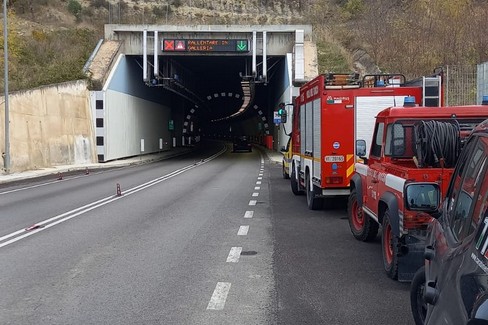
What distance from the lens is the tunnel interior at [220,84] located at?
38.4 metres

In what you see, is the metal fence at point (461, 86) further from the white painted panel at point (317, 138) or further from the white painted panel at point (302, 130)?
the white painted panel at point (317, 138)

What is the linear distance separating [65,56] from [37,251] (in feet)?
101

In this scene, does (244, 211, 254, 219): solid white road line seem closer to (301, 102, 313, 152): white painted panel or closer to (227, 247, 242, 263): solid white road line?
(301, 102, 313, 152): white painted panel

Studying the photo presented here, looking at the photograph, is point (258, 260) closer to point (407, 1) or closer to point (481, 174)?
point (481, 174)

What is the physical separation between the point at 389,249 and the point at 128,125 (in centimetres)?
3140

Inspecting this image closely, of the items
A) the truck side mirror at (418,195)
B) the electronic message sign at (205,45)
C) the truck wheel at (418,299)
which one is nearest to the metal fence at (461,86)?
the electronic message sign at (205,45)

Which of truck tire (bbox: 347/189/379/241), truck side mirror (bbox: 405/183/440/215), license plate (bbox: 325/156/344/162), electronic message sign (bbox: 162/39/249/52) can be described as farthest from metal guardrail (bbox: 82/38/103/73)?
truck side mirror (bbox: 405/183/440/215)

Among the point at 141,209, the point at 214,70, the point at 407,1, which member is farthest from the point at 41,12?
the point at 141,209

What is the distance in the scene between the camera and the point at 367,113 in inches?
433

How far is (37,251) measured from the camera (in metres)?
8.30

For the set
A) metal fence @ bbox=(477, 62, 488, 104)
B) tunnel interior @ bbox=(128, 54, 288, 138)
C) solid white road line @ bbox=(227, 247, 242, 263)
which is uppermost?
tunnel interior @ bbox=(128, 54, 288, 138)

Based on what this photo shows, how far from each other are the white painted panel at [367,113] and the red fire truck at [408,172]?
2591 mm

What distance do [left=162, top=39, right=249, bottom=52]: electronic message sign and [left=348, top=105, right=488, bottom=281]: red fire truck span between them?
27521mm

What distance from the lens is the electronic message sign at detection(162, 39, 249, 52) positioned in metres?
34.6
